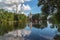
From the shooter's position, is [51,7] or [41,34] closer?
[51,7]

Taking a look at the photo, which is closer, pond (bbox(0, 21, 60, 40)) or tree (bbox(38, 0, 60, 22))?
tree (bbox(38, 0, 60, 22))

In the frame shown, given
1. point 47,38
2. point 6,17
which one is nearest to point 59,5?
point 47,38

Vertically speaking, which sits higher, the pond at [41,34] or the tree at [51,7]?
the tree at [51,7]

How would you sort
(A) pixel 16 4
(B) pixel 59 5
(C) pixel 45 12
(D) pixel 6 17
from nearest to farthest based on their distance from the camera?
(B) pixel 59 5 → (C) pixel 45 12 → (A) pixel 16 4 → (D) pixel 6 17

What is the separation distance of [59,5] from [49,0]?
342 millimetres

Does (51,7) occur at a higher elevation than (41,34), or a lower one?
higher

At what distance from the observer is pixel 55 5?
4.89m

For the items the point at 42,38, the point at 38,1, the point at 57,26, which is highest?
the point at 38,1

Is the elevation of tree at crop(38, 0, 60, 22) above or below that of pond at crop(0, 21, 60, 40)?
above

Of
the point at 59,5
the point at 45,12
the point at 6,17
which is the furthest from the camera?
the point at 6,17

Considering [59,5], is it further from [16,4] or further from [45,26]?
[16,4]

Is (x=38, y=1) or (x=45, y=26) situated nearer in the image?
(x=38, y=1)

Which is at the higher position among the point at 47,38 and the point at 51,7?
the point at 51,7

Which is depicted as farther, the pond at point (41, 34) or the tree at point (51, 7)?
the pond at point (41, 34)
